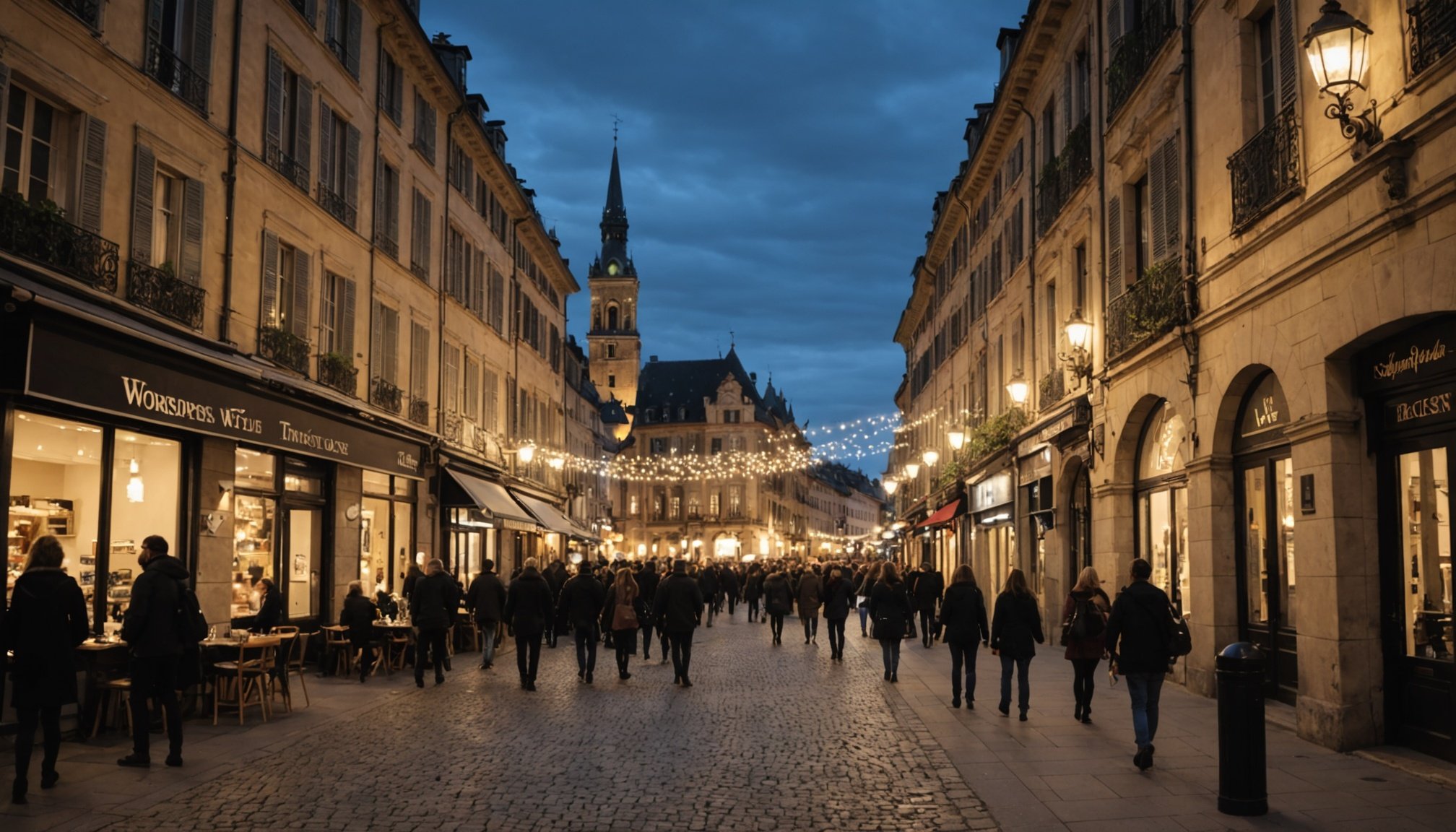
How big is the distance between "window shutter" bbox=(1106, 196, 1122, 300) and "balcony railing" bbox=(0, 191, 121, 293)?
13.3 m

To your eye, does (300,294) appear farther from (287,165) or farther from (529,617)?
(529,617)

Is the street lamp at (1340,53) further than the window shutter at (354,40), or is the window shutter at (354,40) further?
the window shutter at (354,40)

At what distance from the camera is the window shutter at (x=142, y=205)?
14227 mm

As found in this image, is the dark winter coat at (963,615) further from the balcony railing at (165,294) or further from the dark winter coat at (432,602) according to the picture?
the balcony railing at (165,294)

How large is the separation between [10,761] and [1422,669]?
11.7m

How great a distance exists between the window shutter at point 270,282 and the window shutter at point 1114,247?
486 inches

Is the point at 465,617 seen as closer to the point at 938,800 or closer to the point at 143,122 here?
the point at 143,122

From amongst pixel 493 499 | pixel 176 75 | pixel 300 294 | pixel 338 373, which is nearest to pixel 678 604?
pixel 338 373

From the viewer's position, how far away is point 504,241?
119ft

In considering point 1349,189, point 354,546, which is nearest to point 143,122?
point 354,546

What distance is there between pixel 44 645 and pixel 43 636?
70mm

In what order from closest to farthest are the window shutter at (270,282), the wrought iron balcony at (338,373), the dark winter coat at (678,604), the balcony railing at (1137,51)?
the balcony railing at (1137,51), the dark winter coat at (678,604), the window shutter at (270,282), the wrought iron balcony at (338,373)

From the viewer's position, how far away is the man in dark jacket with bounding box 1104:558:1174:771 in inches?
412

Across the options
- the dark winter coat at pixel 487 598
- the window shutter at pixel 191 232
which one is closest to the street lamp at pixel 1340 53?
the window shutter at pixel 191 232
